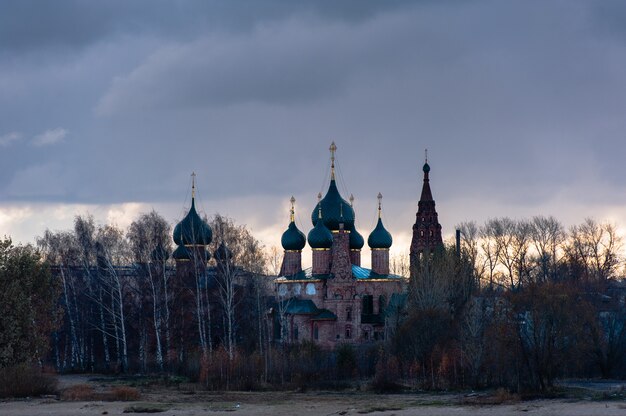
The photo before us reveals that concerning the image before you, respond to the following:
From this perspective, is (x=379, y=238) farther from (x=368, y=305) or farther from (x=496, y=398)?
(x=496, y=398)

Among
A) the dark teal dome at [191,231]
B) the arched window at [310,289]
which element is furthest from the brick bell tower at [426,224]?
the dark teal dome at [191,231]

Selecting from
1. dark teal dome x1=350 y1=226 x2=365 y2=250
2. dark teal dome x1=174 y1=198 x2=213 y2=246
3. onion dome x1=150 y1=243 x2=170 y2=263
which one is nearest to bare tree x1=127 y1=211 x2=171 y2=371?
onion dome x1=150 y1=243 x2=170 y2=263

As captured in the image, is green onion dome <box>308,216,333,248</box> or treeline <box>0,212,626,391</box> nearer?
treeline <box>0,212,626,391</box>

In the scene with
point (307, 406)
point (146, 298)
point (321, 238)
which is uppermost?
point (321, 238)

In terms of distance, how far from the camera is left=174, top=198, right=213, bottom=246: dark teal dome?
7394 cm

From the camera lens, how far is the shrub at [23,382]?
4609cm

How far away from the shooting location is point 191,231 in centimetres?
7456

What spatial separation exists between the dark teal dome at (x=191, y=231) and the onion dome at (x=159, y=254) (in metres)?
7.85

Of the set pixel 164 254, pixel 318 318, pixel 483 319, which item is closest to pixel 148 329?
pixel 164 254

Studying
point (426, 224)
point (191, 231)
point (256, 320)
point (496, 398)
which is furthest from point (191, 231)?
point (496, 398)

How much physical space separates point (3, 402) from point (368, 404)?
1215cm

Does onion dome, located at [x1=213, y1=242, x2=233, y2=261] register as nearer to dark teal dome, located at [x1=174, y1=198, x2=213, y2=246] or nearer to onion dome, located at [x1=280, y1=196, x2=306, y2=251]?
dark teal dome, located at [x1=174, y1=198, x2=213, y2=246]

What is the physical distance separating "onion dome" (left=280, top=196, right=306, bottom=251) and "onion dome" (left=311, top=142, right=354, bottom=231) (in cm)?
124

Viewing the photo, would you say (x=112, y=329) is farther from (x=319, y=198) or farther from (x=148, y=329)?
(x=319, y=198)
